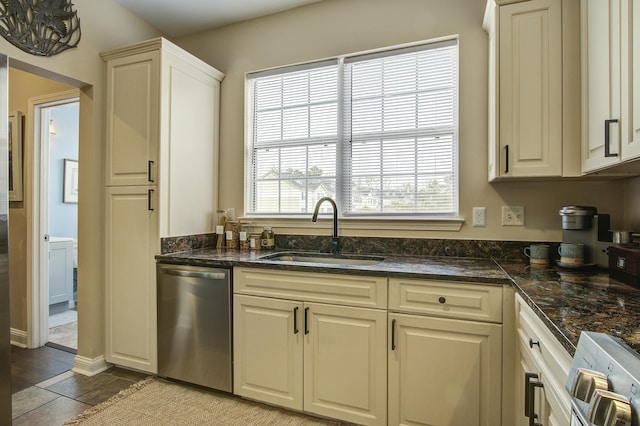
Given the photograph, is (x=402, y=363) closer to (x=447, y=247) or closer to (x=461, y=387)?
(x=461, y=387)

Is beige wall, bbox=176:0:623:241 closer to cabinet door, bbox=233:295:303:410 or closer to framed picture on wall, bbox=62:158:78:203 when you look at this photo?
cabinet door, bbox=233:295:303:410

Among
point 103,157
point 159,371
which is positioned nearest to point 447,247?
point 159,371

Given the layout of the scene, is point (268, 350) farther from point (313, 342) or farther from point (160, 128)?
point (160, 128)

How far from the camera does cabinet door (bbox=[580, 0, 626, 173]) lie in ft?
4.25

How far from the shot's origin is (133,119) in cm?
236

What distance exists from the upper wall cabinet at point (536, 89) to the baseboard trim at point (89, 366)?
2868 millimetres

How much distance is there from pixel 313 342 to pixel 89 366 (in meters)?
1.70

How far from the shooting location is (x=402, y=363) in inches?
65.8

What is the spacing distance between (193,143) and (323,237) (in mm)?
1202

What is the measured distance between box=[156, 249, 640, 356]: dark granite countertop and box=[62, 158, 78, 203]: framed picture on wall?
3.33 metres

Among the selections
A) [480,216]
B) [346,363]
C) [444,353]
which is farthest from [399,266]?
[480,216]

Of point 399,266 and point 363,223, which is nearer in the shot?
point 399,266

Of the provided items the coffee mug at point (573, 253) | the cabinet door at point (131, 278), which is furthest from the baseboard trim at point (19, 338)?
the coffee mug at point (573, 253)

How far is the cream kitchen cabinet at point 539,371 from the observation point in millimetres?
921
